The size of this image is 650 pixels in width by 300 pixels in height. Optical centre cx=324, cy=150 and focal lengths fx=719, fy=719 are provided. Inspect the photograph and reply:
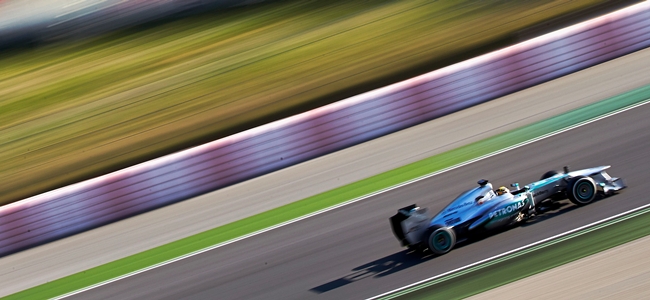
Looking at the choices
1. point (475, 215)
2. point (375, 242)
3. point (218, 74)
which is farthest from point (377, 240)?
point (218, 74)

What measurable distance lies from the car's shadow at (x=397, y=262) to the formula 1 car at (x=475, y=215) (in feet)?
0.38

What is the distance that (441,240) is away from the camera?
287 inches

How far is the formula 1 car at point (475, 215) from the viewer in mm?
Answer: 7285

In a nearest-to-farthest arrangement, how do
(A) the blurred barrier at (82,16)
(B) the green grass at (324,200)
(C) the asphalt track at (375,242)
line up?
(C) the asphalt track at (375,242) → (B) the green grass at (324,200) → (A) the blurred barrier at (82,16)

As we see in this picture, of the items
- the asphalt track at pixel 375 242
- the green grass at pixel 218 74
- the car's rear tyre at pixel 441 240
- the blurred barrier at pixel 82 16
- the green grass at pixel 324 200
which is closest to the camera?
the car's rear tyre at pixel 441 240

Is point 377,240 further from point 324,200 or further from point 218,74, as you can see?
point 218,74

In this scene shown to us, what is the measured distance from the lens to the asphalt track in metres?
7.39

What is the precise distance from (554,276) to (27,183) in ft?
31.7

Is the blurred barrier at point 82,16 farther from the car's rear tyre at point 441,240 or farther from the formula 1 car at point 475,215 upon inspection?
the car's rear tyre at point 441,240

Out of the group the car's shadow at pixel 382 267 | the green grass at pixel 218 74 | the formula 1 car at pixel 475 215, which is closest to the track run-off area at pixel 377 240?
the car's shadow at pixel 382 267

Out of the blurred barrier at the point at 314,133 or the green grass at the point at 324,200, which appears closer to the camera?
the green grass at the point at 324,200

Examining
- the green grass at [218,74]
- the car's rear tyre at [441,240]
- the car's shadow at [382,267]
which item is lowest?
the car's shadow at [382,267]

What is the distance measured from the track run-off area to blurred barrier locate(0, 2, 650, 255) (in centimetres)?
83

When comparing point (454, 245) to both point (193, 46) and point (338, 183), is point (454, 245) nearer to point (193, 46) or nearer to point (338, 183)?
point (338, 183)
